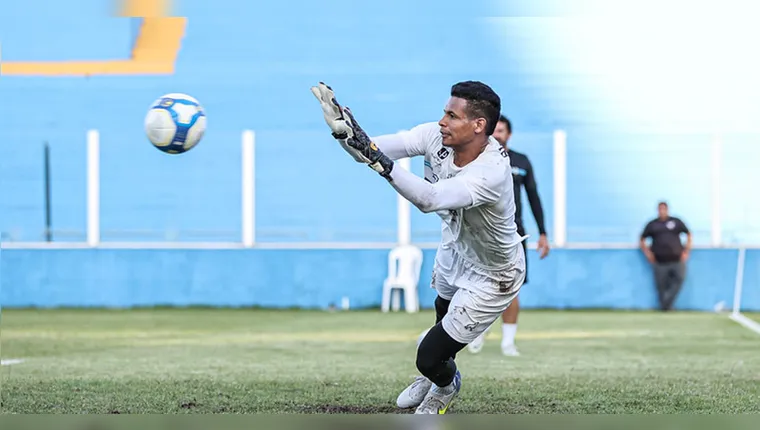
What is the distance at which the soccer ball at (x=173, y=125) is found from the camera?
7.45m

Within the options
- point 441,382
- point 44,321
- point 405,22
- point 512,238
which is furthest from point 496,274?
point 405,22

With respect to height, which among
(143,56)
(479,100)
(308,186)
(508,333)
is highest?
(143,56)

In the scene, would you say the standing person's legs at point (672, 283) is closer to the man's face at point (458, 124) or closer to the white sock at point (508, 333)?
the white sock at point (508, 333)

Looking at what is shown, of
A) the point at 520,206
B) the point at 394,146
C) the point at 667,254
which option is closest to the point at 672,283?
the point at 667,254

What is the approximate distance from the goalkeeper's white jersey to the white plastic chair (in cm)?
1176

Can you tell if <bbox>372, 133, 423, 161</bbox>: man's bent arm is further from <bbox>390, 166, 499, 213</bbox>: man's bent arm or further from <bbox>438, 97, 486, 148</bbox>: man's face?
<bbox>390, 166, 499, 213</bbox>: man's bent arm

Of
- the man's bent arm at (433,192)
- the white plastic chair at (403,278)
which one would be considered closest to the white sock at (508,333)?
the man's bent arm at (433,192)

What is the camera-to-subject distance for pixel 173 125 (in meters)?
7.46

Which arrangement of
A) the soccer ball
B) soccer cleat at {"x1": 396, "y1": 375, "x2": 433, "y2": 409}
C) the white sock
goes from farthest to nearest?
the white sock
the soccer ball
soccer cleat at {"x1": 396, "y1": 375, "x2": 433, "y2": 409}

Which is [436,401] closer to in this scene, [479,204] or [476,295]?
[476,295]

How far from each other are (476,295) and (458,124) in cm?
103

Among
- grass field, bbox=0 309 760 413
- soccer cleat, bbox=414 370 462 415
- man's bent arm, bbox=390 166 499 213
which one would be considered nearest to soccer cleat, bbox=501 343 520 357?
grass field, bbox=0 309 760 413

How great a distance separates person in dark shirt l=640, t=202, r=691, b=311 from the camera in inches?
757

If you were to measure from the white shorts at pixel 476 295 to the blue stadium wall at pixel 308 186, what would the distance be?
12.2 metres
